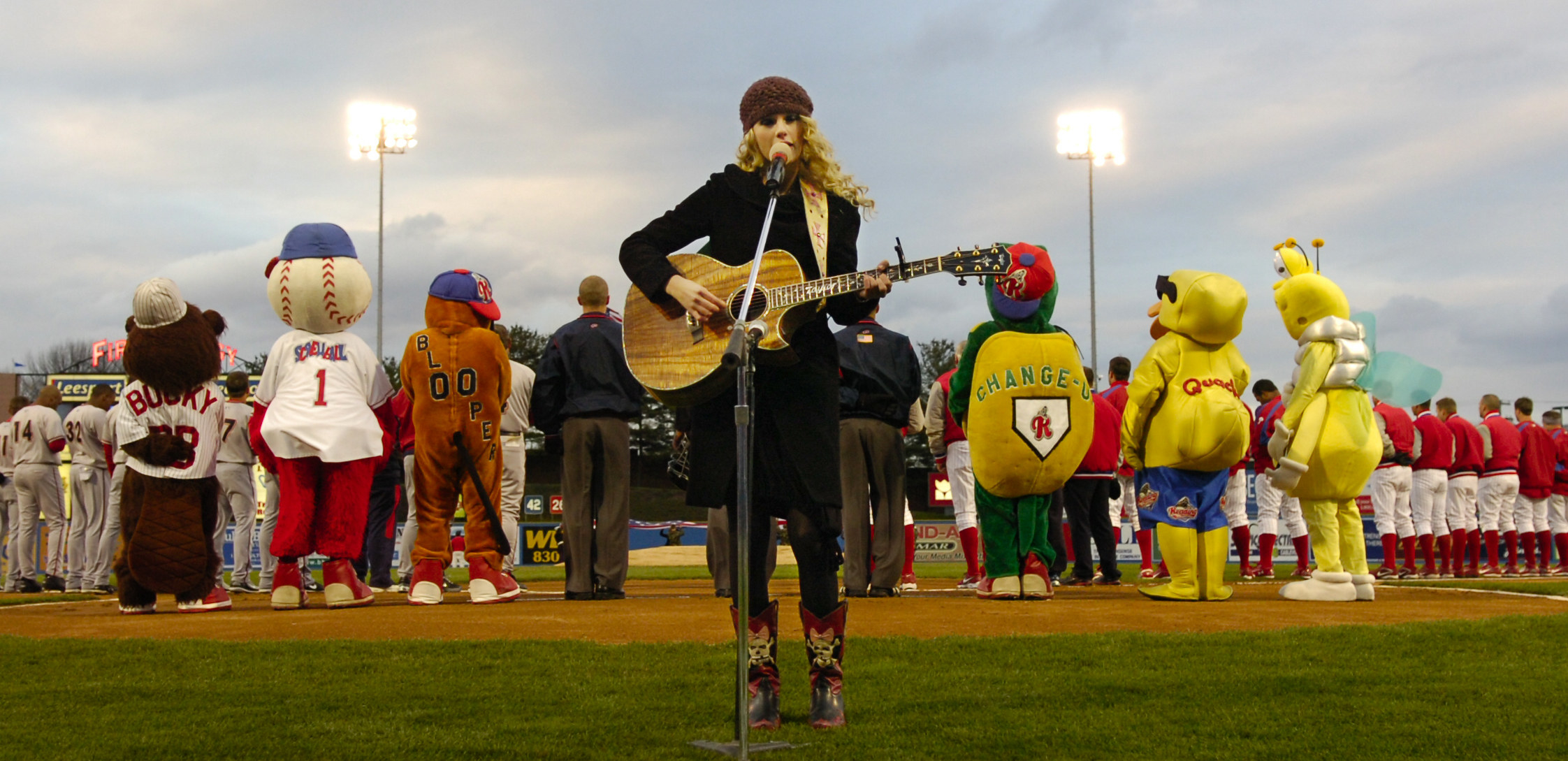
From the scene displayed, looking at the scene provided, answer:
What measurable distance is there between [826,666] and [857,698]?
1.49ft

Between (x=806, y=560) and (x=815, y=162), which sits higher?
(x=815, y=162)

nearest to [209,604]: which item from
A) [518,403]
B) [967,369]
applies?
[518,403]

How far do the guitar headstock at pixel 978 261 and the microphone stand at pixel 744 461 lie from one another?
0.56 metres

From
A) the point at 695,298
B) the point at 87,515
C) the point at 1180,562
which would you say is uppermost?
the point at 695,298

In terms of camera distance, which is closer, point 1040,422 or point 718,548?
point 1040,422

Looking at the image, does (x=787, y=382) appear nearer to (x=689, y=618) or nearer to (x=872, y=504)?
(x=689, y=618)

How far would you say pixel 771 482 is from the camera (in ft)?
13.0

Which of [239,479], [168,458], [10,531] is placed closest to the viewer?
[168,458]

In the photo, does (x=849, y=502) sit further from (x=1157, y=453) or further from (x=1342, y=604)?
(x=1342, y=604)

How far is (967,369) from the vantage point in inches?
325

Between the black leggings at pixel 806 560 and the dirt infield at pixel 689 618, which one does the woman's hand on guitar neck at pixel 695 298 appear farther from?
the dirt infield at pixel 689 618

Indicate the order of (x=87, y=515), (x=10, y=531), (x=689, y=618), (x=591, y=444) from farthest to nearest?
(x=10, y=531) < (x=87, y=515) < (x=591, y=444) < (x=689, y=618)

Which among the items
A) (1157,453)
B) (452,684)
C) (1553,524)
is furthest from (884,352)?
(1553,524)

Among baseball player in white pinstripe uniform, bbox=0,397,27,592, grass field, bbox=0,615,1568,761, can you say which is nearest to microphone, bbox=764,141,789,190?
grass field, bbox=0,615,1568,761
